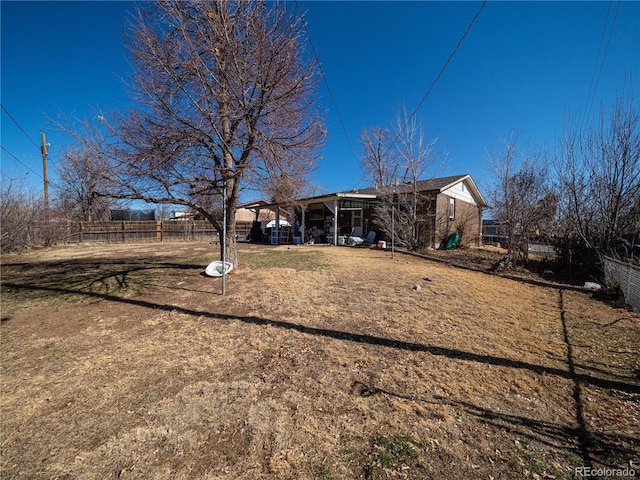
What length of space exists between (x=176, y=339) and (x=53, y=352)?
141cm

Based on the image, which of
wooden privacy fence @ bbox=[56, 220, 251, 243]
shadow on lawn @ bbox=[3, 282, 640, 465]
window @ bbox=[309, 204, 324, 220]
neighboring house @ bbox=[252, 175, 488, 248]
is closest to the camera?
shadow on lawn @ bbox=[3, 282, 640, 465]

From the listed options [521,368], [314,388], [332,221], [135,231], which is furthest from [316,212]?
[314,388]

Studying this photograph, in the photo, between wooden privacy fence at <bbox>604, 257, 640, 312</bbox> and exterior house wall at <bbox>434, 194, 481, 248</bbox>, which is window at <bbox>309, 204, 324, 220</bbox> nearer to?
exterior house wall at <bbox>434, 194, 481, 248</bbox>

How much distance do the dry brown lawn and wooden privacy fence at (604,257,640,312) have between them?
20.0 inches

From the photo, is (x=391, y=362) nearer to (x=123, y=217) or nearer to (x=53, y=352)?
(x=53, y=352)

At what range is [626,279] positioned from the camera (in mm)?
5477

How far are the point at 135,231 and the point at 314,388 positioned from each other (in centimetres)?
2178

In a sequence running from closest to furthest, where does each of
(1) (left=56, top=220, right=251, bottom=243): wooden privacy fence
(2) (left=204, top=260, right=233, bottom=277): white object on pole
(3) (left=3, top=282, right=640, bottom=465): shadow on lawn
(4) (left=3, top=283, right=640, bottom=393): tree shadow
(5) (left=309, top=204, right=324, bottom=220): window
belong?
(3) (left=3, top=282, right=640, bottom=465): shadow on lawn < (4) (left=3, top=283, right=640, bottom=393): tree shadow < (2) (left=204, top=260, right=233, bottom=277): white object on pole < (1) (left=56, top=220, right=251, bottom=243): wooden privacy fence < (5) (left=309, top=204, right=324, bottom=220): window

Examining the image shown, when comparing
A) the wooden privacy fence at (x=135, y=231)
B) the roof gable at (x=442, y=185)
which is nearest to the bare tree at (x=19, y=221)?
the wooden privacy fence at (x=135, y=231)

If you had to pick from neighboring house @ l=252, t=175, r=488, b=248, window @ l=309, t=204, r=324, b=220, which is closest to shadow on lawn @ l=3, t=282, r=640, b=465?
neighboring house @ l=252, t=175, r=488, b=248

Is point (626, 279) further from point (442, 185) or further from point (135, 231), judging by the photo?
point (135, 231)

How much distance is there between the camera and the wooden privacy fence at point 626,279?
5016 millimetres

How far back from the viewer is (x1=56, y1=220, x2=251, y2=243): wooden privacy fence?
17.3 meters

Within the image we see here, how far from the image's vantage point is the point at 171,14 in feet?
18.0
